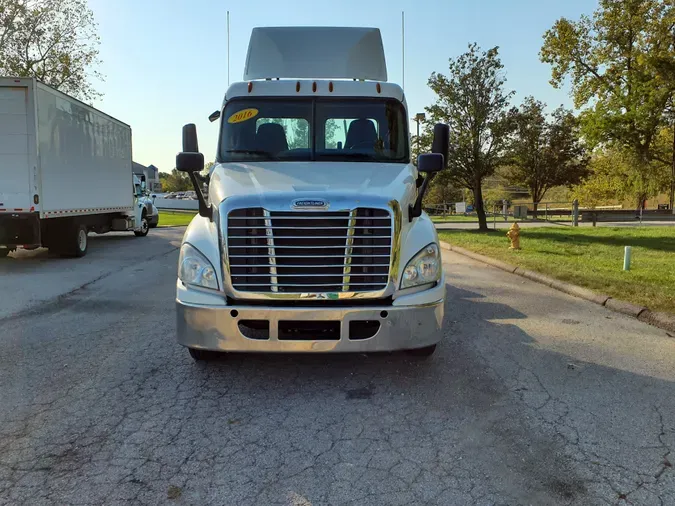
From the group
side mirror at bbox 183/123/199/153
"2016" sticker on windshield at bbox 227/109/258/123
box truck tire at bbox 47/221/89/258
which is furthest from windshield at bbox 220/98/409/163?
box truck tire at bbox 47/221/89/258

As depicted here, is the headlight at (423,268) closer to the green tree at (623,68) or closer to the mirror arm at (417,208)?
the mirror arm at (417,208)

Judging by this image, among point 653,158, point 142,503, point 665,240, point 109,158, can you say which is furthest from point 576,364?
point 653,158

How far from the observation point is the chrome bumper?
149 inches

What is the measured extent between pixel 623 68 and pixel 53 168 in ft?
86.2

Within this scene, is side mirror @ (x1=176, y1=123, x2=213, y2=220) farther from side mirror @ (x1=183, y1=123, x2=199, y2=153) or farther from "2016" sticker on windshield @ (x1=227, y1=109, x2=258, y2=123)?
"2016" sticker on windshield @ (x1=227, y1=109, x2=258, y2=123)

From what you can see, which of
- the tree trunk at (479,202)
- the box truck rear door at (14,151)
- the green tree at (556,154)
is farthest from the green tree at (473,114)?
the green tree at (556,154)

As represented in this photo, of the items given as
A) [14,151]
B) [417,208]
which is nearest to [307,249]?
[417,208]

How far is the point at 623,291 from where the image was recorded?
24.6 ft

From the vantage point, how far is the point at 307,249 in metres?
3.93

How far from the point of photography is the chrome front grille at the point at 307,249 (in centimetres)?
390

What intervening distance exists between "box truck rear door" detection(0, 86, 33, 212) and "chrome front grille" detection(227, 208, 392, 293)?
336 inches

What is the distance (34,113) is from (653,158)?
30.2m

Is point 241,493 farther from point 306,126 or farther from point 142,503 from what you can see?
point 306,126

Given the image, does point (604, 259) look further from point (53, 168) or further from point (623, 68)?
point (623, 68)
